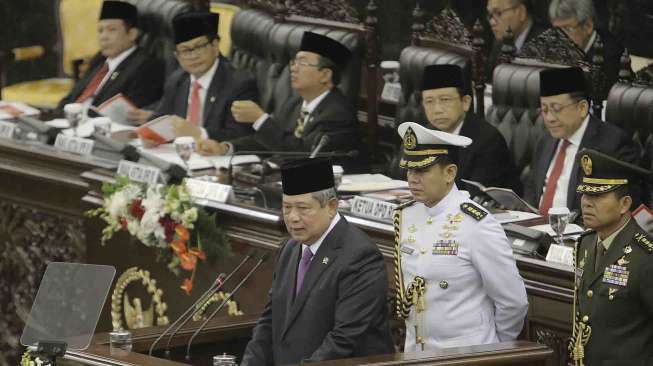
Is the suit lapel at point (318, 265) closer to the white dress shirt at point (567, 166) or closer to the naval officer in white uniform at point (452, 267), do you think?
the naval officer in white uniform at point (452, 267)

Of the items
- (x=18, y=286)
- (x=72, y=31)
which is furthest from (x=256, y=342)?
(x=72, y=31)

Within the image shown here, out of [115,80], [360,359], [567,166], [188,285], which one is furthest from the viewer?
[115,80]

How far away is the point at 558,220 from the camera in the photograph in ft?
18.7

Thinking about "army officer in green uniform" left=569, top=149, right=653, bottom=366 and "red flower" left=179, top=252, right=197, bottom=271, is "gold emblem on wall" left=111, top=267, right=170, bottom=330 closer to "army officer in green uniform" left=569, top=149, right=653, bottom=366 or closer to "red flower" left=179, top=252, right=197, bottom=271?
"red flower" left=179, top=252, right=197, bottom=271

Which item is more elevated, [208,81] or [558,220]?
[558,220]

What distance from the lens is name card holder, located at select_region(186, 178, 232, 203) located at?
6.66m

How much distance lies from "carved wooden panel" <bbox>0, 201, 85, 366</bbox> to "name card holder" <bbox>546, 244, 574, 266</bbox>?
2.76m

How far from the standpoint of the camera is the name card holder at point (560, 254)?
5.48m

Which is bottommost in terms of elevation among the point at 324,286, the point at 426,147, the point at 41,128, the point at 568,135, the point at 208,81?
the point at 41,128

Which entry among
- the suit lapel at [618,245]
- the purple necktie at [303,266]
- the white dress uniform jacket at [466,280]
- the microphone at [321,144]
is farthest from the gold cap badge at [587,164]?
the microphone at [321,144]

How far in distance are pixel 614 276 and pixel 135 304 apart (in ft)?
8.71

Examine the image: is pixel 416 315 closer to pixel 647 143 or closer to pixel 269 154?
pixel 647 143

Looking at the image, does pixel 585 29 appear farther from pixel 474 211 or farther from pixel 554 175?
pixel 474 211

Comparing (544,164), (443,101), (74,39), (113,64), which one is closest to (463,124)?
(443,101)
